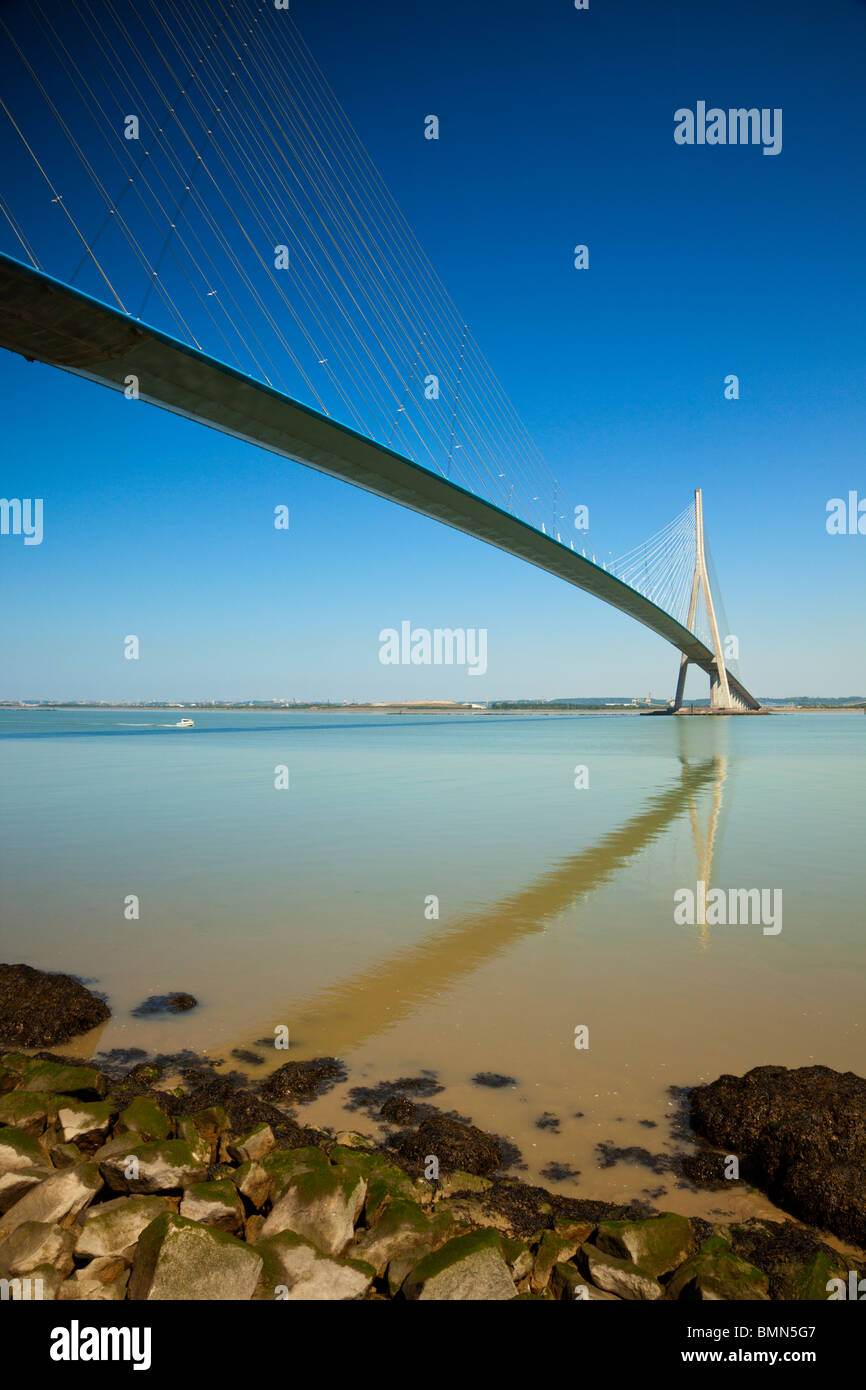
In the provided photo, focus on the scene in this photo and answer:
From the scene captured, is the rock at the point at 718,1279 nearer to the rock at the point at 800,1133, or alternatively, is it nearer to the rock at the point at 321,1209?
the rock at the point at 800,1133

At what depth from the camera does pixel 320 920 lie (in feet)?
23.6

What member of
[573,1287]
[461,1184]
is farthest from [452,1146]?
[573,1287]

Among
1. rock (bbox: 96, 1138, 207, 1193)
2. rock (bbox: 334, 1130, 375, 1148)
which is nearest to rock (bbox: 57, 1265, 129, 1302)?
rock (bbox: 96, 1138, 207, 1193)

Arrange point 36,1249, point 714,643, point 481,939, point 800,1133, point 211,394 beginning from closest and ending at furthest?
point 36,1249 < point 800,1133 < point 481,939 < point 211,394 < point 714,643

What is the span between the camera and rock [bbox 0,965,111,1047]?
4.77 meters

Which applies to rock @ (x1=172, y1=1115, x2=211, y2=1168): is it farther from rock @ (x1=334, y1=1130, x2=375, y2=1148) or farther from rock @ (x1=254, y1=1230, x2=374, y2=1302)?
rock @ (x1=254, y1=1230, x2=374, y2=1302)

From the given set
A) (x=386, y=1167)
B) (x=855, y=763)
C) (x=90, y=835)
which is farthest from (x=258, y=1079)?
(x=855, y=763)

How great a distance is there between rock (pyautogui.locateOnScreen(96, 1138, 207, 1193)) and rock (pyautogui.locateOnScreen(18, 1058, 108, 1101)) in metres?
0.77

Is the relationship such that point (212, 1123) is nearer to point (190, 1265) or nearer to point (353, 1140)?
point (353, 1140)

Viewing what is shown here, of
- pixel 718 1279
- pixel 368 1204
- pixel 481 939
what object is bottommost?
pixel 481 939

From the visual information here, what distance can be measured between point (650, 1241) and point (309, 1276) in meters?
1.17

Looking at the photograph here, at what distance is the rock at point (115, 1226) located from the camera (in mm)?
2615

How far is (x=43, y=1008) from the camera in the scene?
491cm

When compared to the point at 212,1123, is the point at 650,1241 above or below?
above
